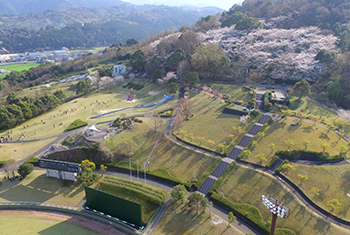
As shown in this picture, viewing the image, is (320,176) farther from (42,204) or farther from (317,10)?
(317,10)

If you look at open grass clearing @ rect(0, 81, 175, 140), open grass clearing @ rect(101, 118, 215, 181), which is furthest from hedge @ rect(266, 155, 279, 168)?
open grass clearing @ rect(0, 81, 175, 140)

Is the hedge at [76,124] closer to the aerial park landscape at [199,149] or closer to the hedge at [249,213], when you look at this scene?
the aerial park landscape at [199,149]

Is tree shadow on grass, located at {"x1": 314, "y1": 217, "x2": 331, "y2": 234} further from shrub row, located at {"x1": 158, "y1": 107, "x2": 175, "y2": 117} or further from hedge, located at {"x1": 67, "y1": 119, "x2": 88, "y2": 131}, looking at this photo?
hedge, located at {"x1": 67, "y1": 119, "x2": 88, "y2": 131}

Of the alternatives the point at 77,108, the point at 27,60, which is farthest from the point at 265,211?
the point at 27,60

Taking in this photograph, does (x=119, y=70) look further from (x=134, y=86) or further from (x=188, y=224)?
(x=188, y=224)

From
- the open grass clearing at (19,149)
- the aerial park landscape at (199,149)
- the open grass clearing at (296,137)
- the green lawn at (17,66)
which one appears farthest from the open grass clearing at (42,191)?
the green lawn at (17,66)
